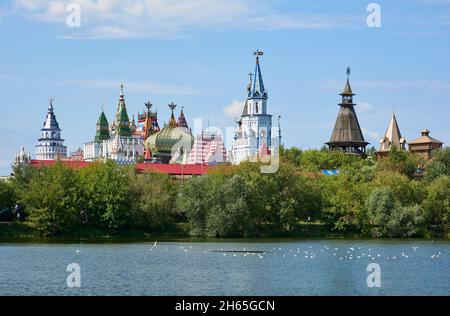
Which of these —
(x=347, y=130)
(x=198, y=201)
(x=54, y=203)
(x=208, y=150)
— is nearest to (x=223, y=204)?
(x=198, y=201)

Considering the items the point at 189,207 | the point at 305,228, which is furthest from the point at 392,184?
the point at 189,207

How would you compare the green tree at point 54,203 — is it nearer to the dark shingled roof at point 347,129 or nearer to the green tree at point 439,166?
the green tree at point 439,166

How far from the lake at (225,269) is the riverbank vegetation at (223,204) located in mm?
11038

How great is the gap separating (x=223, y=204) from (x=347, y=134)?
2707 inches

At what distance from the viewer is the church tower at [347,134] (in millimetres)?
143125

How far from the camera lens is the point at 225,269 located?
1871 inches

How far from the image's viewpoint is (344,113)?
145250 mm

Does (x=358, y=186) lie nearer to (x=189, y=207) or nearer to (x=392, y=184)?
(x=392, y=184)

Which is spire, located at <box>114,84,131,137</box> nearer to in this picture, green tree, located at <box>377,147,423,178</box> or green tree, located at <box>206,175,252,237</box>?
green tree, located at <box>377,147,423,178</box>

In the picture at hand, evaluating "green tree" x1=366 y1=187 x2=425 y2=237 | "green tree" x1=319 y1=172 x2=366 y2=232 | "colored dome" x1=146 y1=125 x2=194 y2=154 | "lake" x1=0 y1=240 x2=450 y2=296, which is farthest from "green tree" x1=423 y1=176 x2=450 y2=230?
"colored dome" x1=146 y1=125 x2=194 y2=154

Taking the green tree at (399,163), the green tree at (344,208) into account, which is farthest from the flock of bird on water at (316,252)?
the green tree at (399,163)

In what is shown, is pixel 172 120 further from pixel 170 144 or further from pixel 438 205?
pixel 438 205

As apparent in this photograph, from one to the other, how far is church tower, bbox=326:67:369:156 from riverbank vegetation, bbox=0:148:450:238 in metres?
54.8

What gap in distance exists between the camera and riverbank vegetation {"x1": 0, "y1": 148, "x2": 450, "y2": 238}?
77.9 m
